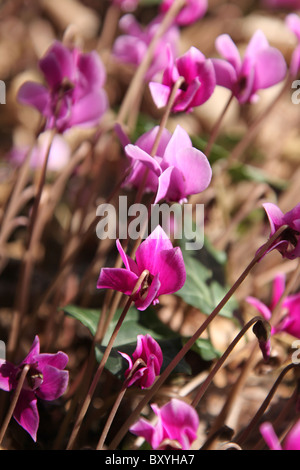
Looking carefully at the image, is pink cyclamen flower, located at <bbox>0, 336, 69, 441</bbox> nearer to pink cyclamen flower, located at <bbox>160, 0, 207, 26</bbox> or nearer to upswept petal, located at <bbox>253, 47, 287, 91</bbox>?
upswept petal, located at <bbox>253, 47, 287, 91</bbox>

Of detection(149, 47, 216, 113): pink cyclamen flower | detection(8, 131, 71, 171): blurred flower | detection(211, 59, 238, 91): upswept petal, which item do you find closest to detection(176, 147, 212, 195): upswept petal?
detection(149, 47, 216, 113): pink cyclamen flower

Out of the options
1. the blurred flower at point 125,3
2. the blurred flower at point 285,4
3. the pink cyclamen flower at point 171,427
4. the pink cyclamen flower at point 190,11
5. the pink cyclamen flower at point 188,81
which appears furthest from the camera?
the blurred flower at point 285,4

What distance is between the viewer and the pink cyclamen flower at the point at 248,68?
0.82m

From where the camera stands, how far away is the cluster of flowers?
62cm

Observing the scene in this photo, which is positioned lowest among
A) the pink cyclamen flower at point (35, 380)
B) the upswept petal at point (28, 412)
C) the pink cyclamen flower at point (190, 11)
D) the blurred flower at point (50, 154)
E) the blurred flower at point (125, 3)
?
the blurred flower at point (50, 154)

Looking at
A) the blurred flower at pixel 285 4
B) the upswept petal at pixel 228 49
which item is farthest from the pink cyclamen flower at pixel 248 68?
the blurred flower at pixel 285 4

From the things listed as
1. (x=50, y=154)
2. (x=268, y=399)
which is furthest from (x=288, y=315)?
Result: (x=50, y=154)

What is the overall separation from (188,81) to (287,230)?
0.27 m

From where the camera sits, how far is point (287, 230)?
0.65 metres

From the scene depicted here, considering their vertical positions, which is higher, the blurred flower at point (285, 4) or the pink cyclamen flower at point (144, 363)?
the blurred flower at point (285, 4)

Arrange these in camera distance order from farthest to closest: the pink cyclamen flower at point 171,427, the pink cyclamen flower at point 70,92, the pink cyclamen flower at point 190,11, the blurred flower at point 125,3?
the blurred flower at point 125,3, the pink cyclamen flower at point 190,11, the pink cyclamen flower at point 70,92, the pink cyclamen flower at point 171,427

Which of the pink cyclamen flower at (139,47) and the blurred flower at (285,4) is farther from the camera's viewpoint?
the blurred flower at (285,4)

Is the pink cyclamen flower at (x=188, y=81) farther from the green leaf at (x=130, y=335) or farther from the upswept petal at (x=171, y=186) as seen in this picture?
the green leaf at (x=130, y=335)
